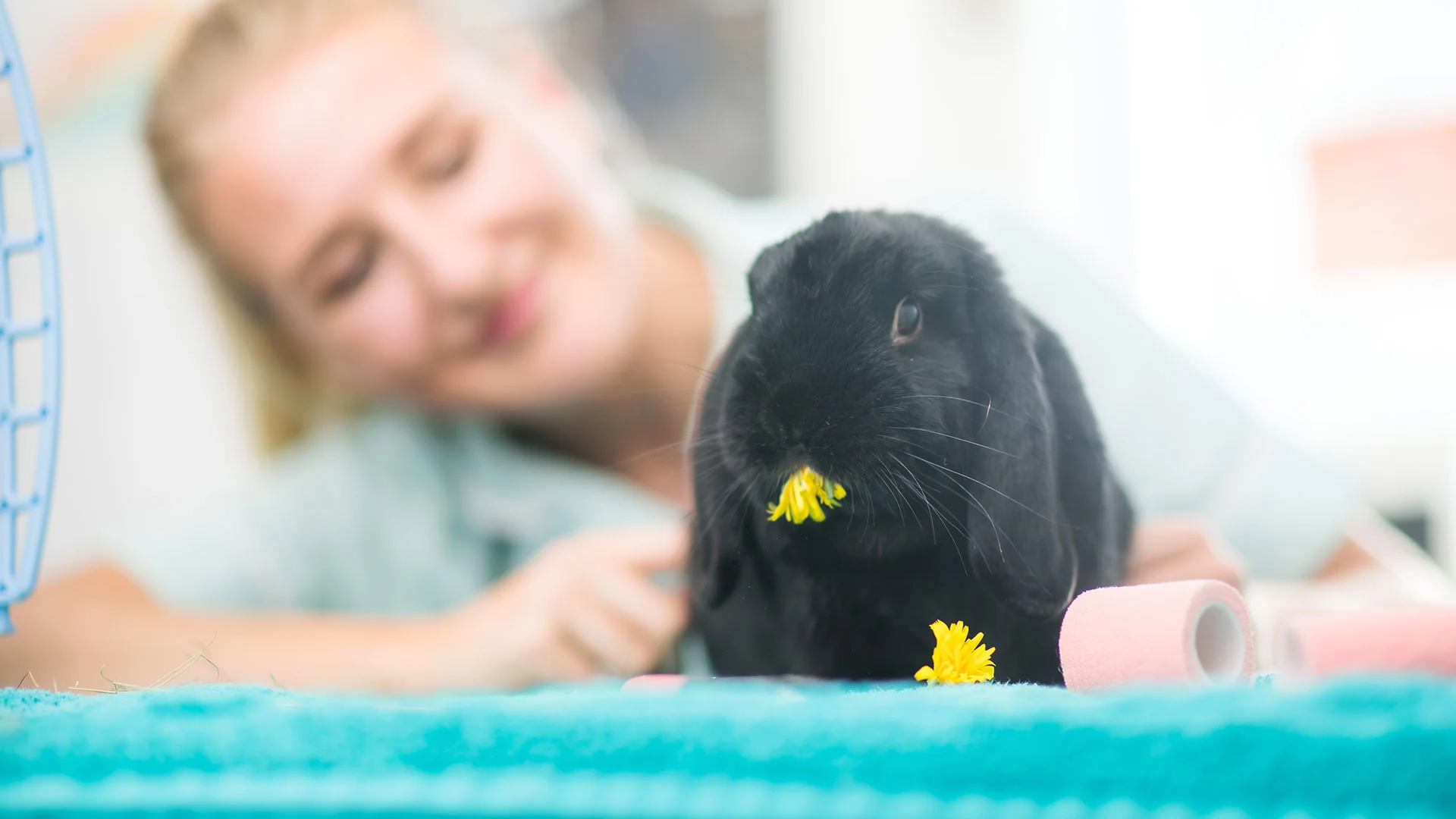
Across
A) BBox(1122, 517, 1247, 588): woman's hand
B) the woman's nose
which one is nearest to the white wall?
BBox(1122, 517, 1247, 588): woman's hand

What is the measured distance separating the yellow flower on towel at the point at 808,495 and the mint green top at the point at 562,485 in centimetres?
9

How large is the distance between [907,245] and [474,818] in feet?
0.81

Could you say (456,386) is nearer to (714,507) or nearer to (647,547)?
(647,547)

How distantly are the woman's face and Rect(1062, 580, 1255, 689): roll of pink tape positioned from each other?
1.61ft

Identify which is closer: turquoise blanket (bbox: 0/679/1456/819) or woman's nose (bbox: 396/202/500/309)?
turquoise blanket (bbox: 0/679/1456/819)

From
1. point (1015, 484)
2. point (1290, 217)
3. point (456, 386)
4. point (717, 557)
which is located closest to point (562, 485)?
point (456, 386)

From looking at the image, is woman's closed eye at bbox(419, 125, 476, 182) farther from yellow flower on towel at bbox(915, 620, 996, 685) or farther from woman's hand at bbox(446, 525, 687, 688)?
yellow flower on towel at bbox(915, 620, 996, 685)

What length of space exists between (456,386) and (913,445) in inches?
24.5

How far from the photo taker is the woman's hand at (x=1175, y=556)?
40 cm

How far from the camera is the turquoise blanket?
0.23m

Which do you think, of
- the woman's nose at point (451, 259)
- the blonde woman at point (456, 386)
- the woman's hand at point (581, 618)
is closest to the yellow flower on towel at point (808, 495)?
the blonde woman at point (456, 386)

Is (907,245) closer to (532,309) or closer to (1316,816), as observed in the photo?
(1316,816)

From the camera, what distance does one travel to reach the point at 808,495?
35cm

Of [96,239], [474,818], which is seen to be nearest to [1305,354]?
[474,818]
